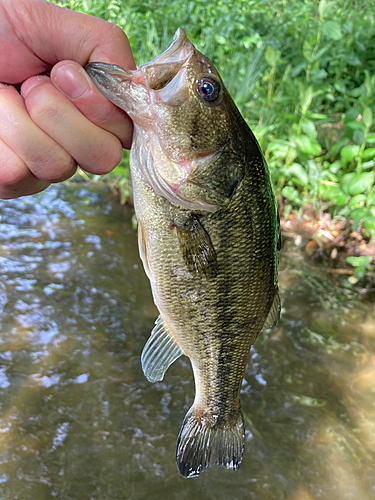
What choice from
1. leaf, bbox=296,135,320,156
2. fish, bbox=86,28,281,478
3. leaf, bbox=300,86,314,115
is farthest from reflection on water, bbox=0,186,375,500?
leaf, bbox=300,86,314,115

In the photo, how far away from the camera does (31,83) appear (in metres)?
1.18

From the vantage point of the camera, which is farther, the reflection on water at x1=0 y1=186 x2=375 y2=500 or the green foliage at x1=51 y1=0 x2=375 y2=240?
the green foliage at x1=51 y1=0 x2=375 y2=240

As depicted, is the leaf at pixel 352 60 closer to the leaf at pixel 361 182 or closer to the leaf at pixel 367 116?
the leaf at pixel 367 116

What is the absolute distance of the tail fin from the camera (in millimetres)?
1630

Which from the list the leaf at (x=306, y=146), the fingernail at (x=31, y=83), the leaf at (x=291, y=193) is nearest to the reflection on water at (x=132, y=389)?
the leaf at (x=291, y=193)

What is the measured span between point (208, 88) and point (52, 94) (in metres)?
0.48

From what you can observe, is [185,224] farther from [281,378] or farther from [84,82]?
[281,378]

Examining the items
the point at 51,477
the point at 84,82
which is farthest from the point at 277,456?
the point at 84,82

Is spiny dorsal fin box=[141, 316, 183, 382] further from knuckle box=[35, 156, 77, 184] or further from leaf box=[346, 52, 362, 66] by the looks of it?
leaf box=[346, 52, 362, 66]

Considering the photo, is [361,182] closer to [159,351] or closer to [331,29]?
[331,29]

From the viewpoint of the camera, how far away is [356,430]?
2.73m

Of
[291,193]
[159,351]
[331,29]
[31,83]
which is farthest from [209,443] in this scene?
[331,29]

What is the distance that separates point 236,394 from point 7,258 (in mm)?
2864

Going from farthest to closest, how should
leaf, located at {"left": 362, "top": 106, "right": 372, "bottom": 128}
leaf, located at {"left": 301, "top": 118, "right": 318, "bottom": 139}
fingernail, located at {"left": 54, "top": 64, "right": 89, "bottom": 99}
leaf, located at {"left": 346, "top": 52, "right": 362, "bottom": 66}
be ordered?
leaf, located at {"left": 346, "top": 52, "right": 362, "bottom": 66}, leaf, located at {"left": 301, "top": 118, "right": 318, "bottom": 139}, leaf, located at {"left": 362, "top": 106, "right": 372, "bottom": 128}, fingernail, located at {"left": 54, "top": 64, "right": 89, "bottom": 99}
